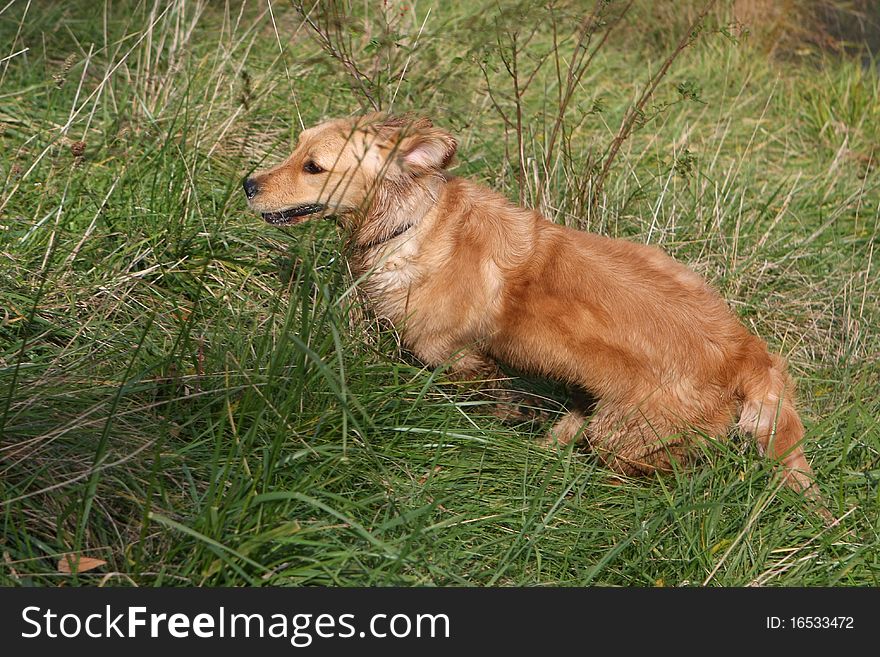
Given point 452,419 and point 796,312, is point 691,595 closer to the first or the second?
point 452,419

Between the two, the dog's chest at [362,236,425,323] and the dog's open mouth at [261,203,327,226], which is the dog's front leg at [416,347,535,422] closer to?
the dog's chest at [362,236,425,323]

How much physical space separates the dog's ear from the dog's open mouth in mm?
404

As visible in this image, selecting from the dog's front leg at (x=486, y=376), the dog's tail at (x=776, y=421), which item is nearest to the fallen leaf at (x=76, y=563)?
the dog's front leg at (x=486, y=376)

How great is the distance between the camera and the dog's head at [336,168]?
11.6 feet

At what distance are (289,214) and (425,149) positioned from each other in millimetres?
593

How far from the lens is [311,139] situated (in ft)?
11.9

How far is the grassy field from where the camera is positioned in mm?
2549

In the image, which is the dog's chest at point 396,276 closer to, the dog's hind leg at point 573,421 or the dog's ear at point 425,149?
the dog's ear at point 425,149

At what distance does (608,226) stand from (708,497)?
195 centimetres

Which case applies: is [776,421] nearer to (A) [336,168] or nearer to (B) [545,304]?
(B) [545,304]

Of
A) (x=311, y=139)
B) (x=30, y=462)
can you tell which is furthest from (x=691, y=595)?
(x=311, y=139)

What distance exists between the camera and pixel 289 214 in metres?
3.60

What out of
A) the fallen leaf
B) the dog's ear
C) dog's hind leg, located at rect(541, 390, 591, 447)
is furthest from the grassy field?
the dog's ear

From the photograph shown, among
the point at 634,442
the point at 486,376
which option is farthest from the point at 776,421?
the point at 486,376
